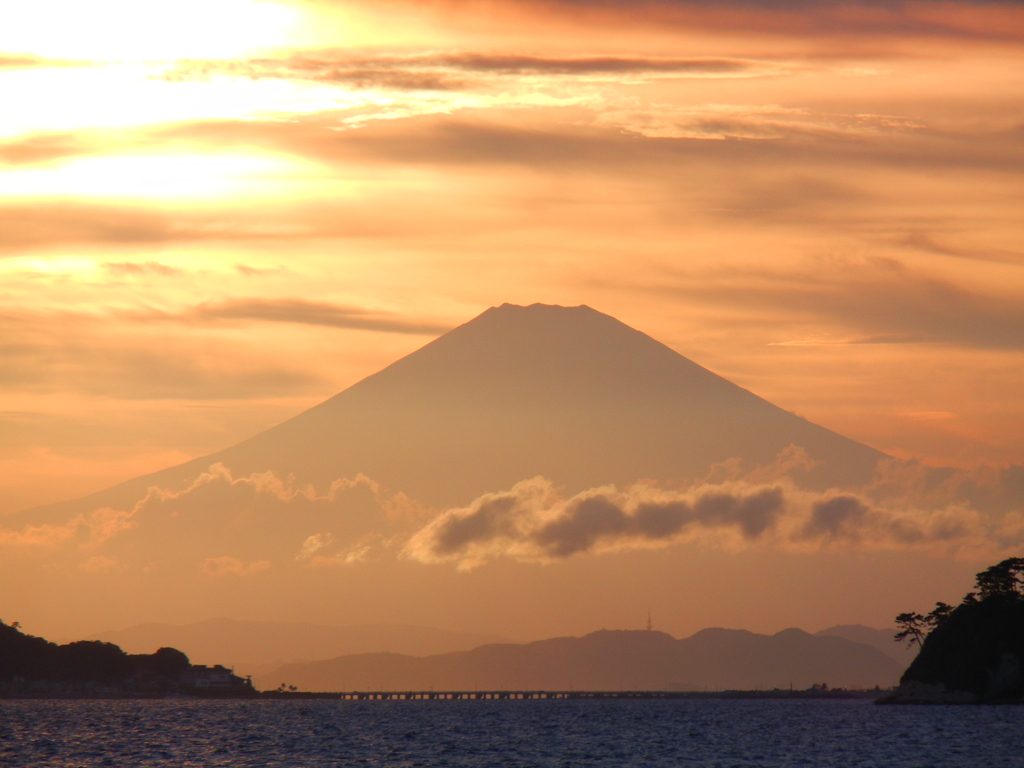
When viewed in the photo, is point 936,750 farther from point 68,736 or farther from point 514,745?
point 68,736

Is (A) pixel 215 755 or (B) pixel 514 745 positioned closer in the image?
(A) pixel 215 755

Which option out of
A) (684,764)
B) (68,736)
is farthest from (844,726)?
(68,736)

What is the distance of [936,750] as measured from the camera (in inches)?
5143

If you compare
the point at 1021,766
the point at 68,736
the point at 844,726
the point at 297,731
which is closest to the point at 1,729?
the point at 68,736

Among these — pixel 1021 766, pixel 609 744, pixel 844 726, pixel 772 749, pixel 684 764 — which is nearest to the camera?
pixel 1021 766

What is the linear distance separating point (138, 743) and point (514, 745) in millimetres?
43068

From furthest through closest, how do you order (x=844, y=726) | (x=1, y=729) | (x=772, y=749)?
(x=844, y=726) → (x=1, y=729) → (x=772, y=749)

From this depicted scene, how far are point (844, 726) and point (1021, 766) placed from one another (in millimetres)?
82283

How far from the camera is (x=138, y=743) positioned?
488 feet

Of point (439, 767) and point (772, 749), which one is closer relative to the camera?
point (439, 767)

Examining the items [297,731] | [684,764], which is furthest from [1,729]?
[684,764]

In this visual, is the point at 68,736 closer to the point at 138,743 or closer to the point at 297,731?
the point at 138,743

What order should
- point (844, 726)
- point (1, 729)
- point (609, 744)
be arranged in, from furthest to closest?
point (844, 726)
point (1, 729)
point (609, 744)

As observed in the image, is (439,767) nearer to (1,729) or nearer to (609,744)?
(609,744)
